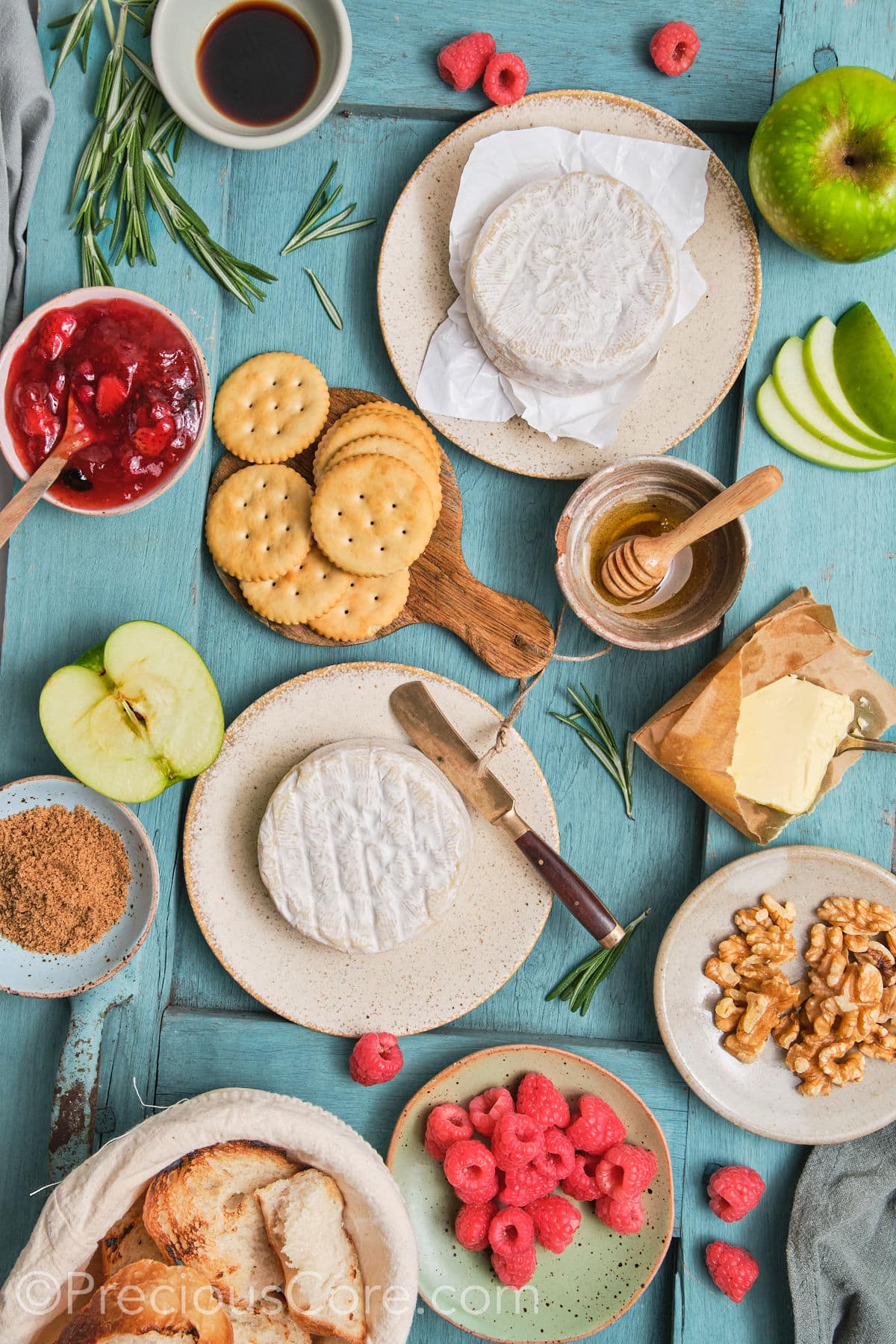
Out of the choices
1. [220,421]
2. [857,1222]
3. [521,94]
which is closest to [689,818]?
[857,1222]

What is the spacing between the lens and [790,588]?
68.5 inches

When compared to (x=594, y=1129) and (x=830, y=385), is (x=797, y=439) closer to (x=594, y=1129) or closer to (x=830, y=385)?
(x=830, y=385)

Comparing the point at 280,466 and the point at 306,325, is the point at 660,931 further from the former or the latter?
the point at 306,325

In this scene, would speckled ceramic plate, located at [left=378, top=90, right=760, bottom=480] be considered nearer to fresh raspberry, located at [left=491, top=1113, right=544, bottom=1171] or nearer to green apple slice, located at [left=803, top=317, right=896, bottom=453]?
green apple slice, located at [left=803, top=317, right=896, bottom=453]

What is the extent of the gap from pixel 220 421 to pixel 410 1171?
1415mm

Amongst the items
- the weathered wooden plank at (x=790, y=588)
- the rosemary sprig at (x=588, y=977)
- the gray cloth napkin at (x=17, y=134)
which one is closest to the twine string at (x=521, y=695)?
the weathered wooden plank at (x=790, y=588)

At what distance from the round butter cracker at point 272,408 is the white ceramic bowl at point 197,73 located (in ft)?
1.19

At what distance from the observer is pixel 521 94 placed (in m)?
1.65

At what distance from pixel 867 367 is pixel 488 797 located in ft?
3.38

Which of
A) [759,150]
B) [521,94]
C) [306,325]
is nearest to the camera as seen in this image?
[759,150]

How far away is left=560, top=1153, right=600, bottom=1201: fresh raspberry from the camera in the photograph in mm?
1633

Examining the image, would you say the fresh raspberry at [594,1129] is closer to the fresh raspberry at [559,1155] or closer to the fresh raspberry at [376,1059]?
the fresh raspberry at [559,1155]

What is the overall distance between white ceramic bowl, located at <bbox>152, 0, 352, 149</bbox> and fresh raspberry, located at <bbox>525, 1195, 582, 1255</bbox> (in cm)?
188

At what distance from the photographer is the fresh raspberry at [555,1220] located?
160 cm
